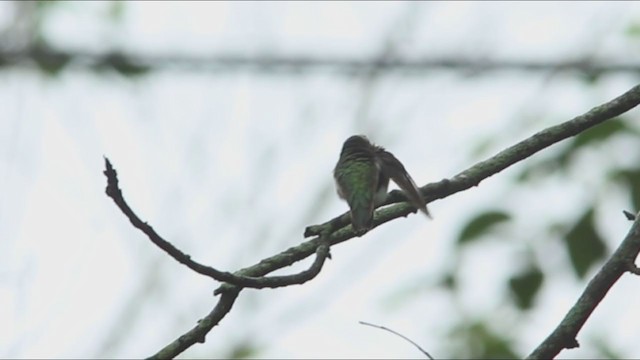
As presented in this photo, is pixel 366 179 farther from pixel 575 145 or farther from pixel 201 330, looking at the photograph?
pixel 575 145

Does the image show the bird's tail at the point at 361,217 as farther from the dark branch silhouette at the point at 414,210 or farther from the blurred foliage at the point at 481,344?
the blurred foliage at the point at 481,344

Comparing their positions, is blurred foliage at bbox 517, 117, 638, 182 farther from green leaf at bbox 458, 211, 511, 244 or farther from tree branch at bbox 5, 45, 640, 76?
tree branch at bbox 5, 45, 640, 76

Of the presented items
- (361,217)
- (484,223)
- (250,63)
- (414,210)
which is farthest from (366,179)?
(250,63)

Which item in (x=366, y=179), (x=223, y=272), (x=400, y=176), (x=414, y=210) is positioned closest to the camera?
(x=223, y=272)

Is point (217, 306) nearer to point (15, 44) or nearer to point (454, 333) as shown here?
point (454, 333)

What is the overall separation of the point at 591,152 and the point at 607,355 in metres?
1.62

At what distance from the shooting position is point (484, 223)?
20.6 feet

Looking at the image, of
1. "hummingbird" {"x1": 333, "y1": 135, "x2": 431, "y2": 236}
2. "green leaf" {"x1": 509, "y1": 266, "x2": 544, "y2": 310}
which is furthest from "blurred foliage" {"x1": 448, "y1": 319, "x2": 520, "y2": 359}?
→ "hummingbird" {"x1": 333, "y1": 135, "x2": 431, "y2": 236}

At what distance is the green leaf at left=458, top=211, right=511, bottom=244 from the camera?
6277mm

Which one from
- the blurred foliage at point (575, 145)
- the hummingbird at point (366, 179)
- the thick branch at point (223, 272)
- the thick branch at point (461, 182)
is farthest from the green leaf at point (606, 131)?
the thick branch at point (223, 272)

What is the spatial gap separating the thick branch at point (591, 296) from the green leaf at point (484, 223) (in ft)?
8.36

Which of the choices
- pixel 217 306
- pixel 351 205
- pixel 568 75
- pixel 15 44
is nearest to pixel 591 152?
pixel 351 205

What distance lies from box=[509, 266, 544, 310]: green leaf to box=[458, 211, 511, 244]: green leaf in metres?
0.25

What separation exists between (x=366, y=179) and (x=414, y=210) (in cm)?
47
